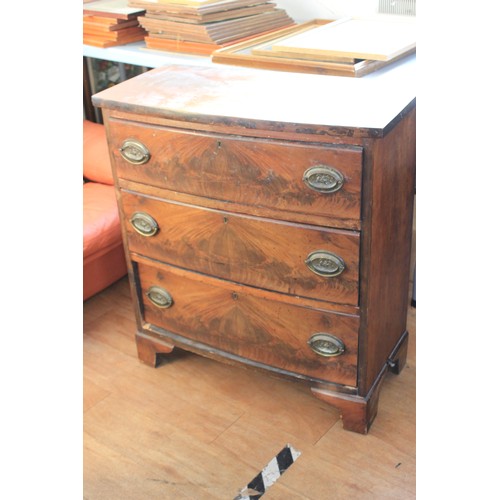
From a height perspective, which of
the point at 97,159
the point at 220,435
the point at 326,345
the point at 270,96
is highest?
the point at 270,96

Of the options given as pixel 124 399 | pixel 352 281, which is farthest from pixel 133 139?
pixel 124 399

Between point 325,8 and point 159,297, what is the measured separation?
3.22 ft

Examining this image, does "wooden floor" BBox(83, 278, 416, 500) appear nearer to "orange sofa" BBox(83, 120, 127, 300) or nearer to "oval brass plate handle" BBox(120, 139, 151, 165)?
"orange sofa" BBox(83, 120, 127, 300)

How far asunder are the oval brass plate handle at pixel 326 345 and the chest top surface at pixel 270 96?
471 mm

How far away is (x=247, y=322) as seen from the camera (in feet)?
4.96

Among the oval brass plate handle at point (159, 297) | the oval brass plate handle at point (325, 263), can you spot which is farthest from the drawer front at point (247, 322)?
the oval brass plate handle at point (325, 263)

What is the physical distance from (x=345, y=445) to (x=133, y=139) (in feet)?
2.67

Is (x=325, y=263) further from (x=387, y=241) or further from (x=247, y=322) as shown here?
(x=247, y=322)

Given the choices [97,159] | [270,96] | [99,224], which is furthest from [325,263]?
[97,159]

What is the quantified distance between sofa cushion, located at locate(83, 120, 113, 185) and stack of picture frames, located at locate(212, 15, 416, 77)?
2.20 ft

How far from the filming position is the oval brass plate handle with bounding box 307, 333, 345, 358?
1.42 m

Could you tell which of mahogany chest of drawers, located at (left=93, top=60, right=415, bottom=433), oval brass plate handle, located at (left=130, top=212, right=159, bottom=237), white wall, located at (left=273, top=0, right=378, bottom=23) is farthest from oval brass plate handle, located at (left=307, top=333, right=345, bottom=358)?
white wall, located at (left=273, top=0, right=378, bottom=23)

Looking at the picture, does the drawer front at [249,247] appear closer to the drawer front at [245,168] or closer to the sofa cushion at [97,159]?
the drawer front at [245,168]
